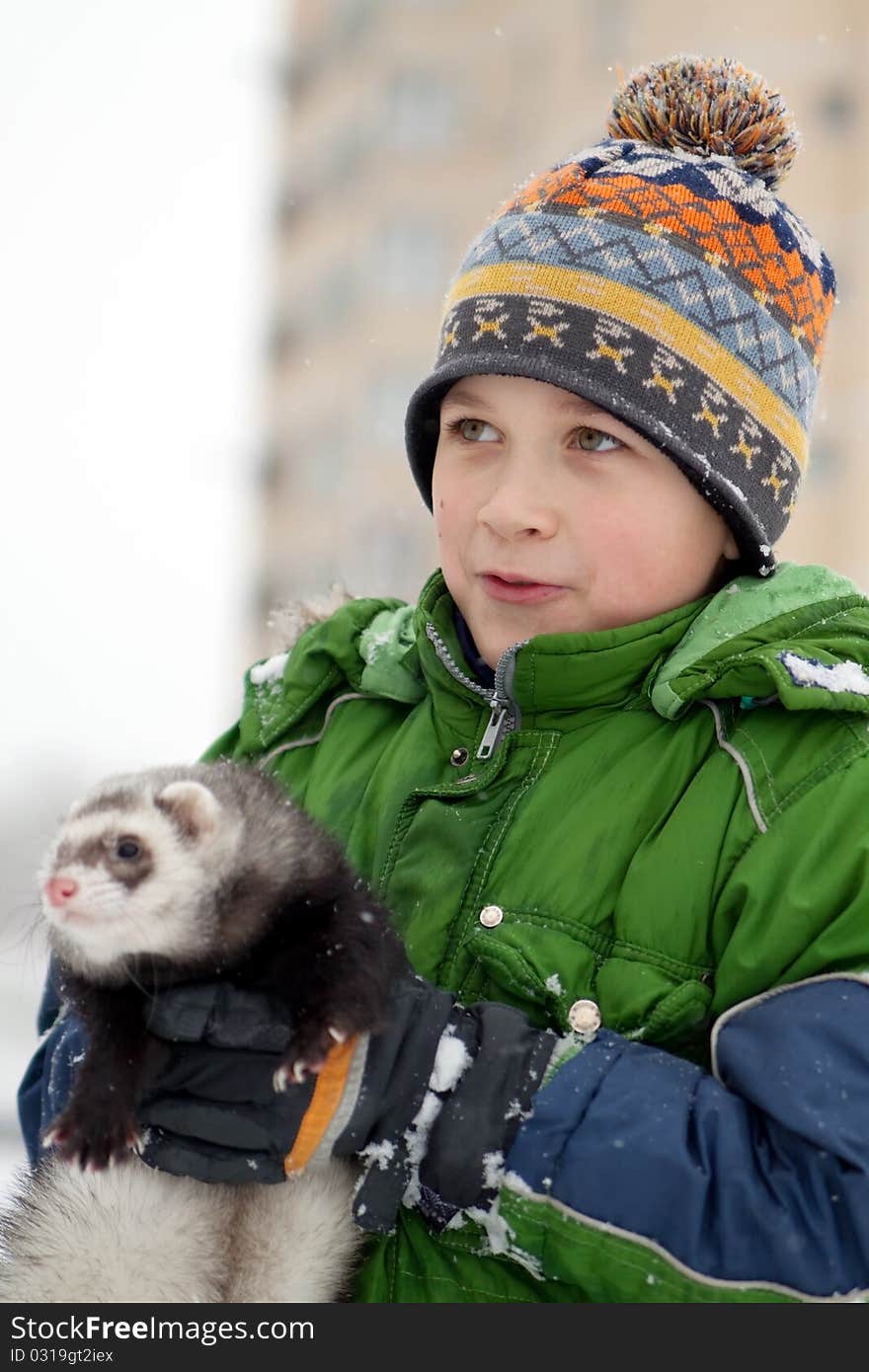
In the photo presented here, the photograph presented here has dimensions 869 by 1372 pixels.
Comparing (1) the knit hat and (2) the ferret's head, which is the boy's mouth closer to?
(1) the knit hat

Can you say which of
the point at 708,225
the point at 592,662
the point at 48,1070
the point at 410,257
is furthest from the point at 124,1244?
the point at 410,257

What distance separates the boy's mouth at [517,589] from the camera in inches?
83.6

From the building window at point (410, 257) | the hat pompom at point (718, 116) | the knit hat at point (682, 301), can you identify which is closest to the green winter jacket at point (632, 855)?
the knit hat at point (682, 301)

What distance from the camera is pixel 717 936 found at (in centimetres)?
186

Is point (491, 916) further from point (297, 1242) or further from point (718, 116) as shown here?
point (718, 116)

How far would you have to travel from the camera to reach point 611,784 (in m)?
2.03

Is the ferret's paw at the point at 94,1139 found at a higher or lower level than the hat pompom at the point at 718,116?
lower

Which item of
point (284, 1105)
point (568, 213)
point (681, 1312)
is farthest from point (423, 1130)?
point (568, 213)

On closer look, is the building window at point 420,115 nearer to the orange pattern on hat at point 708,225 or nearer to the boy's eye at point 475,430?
the orange pattern on hat at point 708,225

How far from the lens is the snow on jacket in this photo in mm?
1661

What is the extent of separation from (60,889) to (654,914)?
0.87 metres

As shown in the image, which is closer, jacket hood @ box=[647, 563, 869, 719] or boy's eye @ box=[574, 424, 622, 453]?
jacket hood @ box=[647, 563, 869, 719]

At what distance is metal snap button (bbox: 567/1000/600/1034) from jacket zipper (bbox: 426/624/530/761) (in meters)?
0.44

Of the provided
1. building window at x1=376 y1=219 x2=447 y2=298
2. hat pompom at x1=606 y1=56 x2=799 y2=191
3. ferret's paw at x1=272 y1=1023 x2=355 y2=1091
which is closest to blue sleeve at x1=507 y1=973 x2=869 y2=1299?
ferret's paw at x1=272 y1=1023 x2=355 y2=1091
